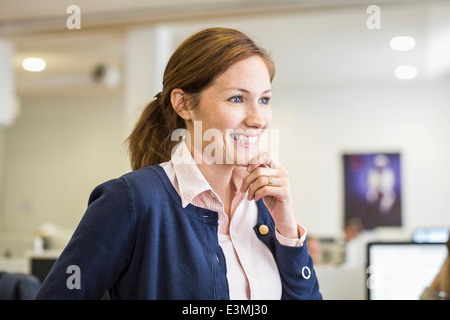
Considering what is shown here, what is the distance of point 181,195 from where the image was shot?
23.7 inches

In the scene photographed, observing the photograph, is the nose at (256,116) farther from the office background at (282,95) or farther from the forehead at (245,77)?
the office background at (282,95)

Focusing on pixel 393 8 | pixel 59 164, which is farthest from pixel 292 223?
pixel 59 164

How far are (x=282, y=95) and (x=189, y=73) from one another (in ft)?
0.84

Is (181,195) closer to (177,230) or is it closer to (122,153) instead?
(177,230)

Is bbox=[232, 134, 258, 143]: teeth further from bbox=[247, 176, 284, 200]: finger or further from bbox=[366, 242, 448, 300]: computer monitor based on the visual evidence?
bbox=[366, 242, 448, 300]: computer monitor

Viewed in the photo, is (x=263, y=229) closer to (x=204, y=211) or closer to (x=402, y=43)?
(x=204, y=211)

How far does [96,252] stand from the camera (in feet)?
1.76

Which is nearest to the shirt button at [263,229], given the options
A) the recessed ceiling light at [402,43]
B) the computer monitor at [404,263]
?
the recessed ceiling light at [402,43]

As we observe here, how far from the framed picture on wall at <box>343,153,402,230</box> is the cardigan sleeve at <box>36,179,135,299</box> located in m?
4.48

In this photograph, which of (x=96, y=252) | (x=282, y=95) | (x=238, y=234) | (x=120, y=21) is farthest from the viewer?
(x=120, y=21)

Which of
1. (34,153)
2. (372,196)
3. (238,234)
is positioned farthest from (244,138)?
(34,153)

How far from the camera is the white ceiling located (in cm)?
112
